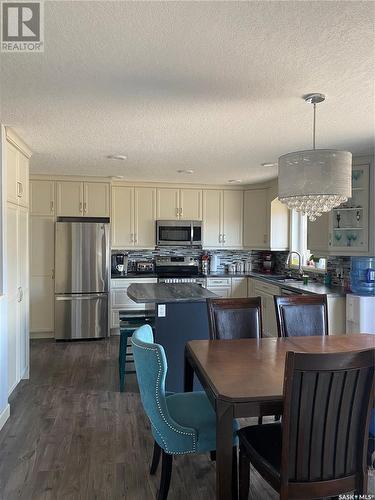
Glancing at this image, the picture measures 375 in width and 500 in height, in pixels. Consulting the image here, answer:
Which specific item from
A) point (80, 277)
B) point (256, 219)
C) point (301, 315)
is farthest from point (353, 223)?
point (80, 277)

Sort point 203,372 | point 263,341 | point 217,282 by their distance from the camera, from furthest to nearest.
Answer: point 217,282, point 263,341, point 203,372

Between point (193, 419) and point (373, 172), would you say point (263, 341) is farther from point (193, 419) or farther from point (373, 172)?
point (373, 172)

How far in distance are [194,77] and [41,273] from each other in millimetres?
3969

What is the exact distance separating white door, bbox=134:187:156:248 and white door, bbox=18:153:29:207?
2.25 metres

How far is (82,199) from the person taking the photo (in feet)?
18.0

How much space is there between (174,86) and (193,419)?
75.4 inches

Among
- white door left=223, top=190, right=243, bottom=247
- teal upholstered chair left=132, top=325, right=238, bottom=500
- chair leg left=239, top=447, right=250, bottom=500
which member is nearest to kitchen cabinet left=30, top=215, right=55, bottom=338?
white door left=223, top=190, right=243, bottom=247

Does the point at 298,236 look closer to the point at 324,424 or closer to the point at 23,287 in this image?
the point at 23,287

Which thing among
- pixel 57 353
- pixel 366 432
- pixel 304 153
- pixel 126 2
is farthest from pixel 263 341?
pixel 57 353

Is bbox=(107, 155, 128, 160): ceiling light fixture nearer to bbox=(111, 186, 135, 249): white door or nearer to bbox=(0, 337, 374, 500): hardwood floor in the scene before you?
bbox=(111, 186, 135, 249): white door

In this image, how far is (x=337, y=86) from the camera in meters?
2.28

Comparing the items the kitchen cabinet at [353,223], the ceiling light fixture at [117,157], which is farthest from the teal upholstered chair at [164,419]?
the kitchen cabinet at [353,223]

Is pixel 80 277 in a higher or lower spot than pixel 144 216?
lower

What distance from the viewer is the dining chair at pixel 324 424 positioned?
4.90 feet
